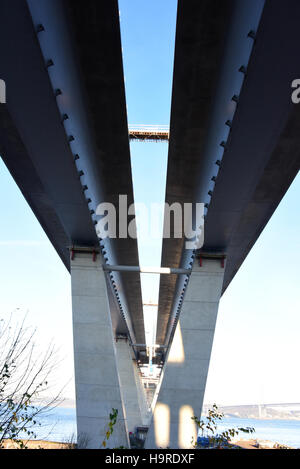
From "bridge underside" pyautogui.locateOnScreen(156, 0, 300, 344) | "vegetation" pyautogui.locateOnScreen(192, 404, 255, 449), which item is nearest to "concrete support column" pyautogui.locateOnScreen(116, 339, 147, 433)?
"bridge underside" pyautogui.locateOnScreen(156, 0, 300, 344)

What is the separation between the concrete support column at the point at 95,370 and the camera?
1523cm

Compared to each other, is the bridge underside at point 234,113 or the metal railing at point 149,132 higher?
the metal railing at point 149,132

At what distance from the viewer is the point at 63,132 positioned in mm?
9328

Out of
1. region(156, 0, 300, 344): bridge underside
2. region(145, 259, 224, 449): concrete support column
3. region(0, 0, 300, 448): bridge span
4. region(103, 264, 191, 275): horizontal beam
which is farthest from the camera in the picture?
region(103, 264, 191, 275): horizontal beam

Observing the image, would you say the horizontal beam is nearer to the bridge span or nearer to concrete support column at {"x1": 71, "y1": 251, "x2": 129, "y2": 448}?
the bridge span

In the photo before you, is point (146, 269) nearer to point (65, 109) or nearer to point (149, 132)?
point (149, 132)

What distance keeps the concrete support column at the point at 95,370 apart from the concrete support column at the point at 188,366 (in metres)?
1.76

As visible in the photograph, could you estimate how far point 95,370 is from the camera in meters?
15.4

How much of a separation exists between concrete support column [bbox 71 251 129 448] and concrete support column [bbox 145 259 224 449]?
5.77 ft

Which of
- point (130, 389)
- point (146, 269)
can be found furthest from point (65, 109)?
point (130, 389)

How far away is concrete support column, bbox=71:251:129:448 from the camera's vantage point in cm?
1523

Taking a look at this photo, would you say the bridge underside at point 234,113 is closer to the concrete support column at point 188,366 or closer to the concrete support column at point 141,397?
the concrete support column at point 188,366

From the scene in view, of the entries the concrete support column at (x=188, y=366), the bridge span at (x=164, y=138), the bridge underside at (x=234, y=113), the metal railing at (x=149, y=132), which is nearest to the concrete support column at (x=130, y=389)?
the bridge span at (x=164, y=138)

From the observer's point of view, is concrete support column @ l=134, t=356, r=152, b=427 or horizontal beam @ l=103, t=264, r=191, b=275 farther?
concrete support column @ l=134, t=356, r=152, b=427
